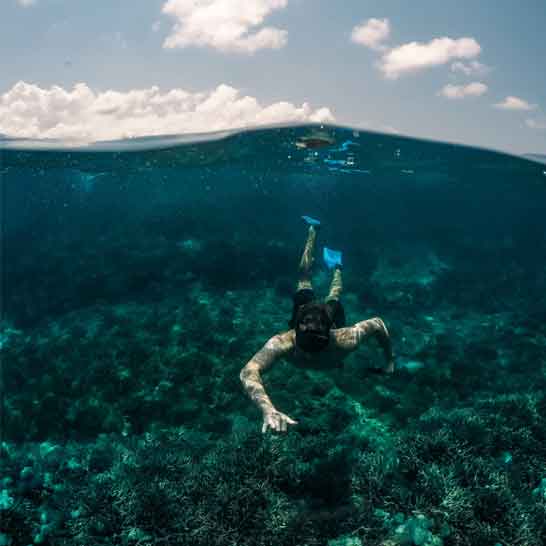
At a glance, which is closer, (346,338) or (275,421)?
(275,421)

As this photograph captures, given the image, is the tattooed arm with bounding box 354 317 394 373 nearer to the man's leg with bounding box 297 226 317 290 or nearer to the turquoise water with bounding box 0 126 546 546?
the turquoise water with bounding box 0 126 546 546

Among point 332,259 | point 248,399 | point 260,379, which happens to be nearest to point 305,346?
point 260,379

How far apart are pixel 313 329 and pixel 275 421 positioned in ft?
4.40

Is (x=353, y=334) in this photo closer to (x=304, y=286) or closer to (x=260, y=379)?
(x=260, y=379)

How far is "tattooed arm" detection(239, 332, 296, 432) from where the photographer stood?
4574 mm

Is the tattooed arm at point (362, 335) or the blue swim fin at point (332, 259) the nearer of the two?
the tattooed arm at point (362, 335)

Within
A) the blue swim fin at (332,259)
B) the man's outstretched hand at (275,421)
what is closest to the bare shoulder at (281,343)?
the man's outstretched hand at (275,421)

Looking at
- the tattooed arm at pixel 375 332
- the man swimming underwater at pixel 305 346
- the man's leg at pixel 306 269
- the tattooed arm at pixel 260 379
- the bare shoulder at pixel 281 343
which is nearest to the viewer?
the tattooed arm at pixel 260 379

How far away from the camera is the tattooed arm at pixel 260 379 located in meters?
4.57

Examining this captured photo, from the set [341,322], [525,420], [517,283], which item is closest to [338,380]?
[341,322]

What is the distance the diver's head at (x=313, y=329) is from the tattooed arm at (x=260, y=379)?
48 centimetres

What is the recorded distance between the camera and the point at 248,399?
8273 millimetres

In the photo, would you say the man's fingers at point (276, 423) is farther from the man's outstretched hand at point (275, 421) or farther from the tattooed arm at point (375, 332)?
the tattooed arm at point (375, 332)

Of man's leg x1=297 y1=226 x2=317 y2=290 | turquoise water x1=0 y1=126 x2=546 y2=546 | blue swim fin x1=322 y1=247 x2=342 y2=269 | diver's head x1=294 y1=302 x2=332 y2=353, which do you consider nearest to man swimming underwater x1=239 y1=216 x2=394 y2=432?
diver's head x1=294 y1=302 x2=332 y2=353
